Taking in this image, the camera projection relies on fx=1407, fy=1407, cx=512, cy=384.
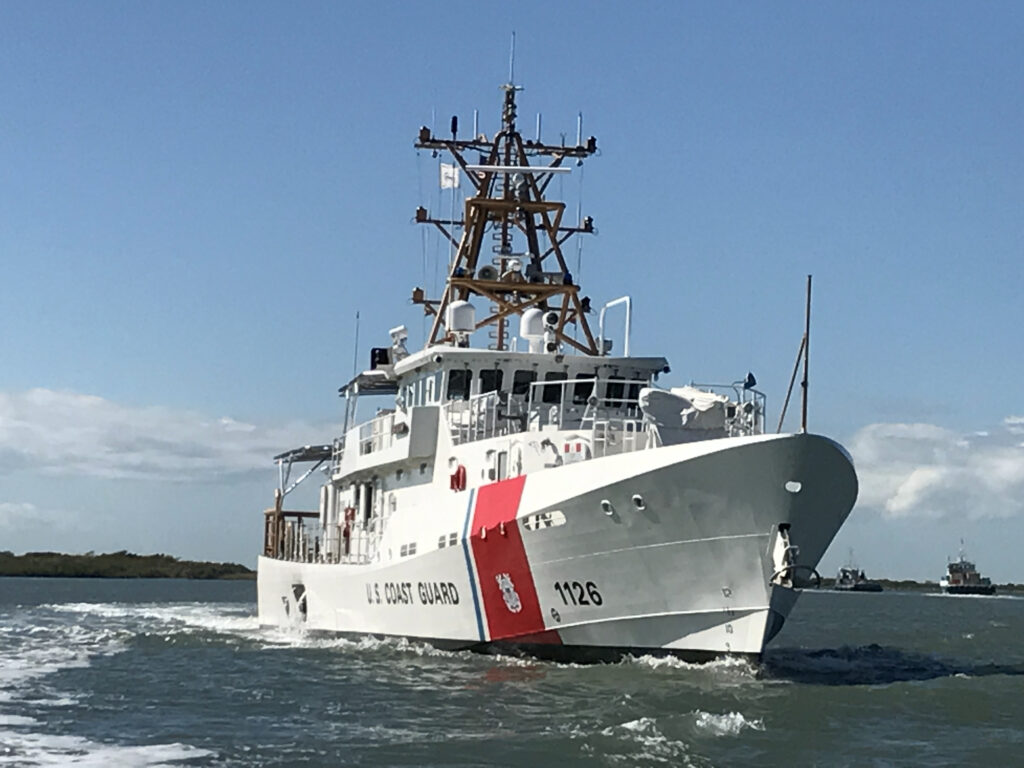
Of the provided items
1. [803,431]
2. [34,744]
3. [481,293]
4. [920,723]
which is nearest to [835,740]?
[920,723]

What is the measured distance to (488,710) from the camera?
55.4ft

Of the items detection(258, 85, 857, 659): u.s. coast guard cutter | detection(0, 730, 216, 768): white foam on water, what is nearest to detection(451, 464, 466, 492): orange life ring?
detection(258, 85, 857, 659): u.s. coast guard cutter

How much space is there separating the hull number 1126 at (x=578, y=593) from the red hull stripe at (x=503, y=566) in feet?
1.61

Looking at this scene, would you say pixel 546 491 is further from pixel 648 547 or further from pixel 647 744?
pixel 647 744

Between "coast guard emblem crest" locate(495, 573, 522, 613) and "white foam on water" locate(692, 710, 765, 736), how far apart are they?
4.69m

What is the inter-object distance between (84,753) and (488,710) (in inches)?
188

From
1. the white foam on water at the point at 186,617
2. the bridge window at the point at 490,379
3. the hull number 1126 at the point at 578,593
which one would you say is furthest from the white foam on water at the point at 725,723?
the white foam on water at the point at 186,617

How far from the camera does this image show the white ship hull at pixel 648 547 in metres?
18.0

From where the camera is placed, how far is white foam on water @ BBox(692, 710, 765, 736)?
15375mm

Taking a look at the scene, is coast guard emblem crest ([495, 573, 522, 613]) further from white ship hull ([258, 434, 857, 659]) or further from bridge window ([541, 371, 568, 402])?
bridge window ([541, 371, 568, 402])

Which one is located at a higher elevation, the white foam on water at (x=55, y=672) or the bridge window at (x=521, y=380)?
the bridge window at (x=521, y=380)

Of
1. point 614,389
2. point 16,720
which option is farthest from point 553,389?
point 16,720

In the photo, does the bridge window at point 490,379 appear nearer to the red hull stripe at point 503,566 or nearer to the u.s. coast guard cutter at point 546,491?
the u.s. coast guard cutter at point 546,491

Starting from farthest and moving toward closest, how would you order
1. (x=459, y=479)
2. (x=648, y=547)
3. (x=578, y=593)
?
1. (x=459, y=479)
2. (x=578, y=593)
3. (x=648, y=547)
